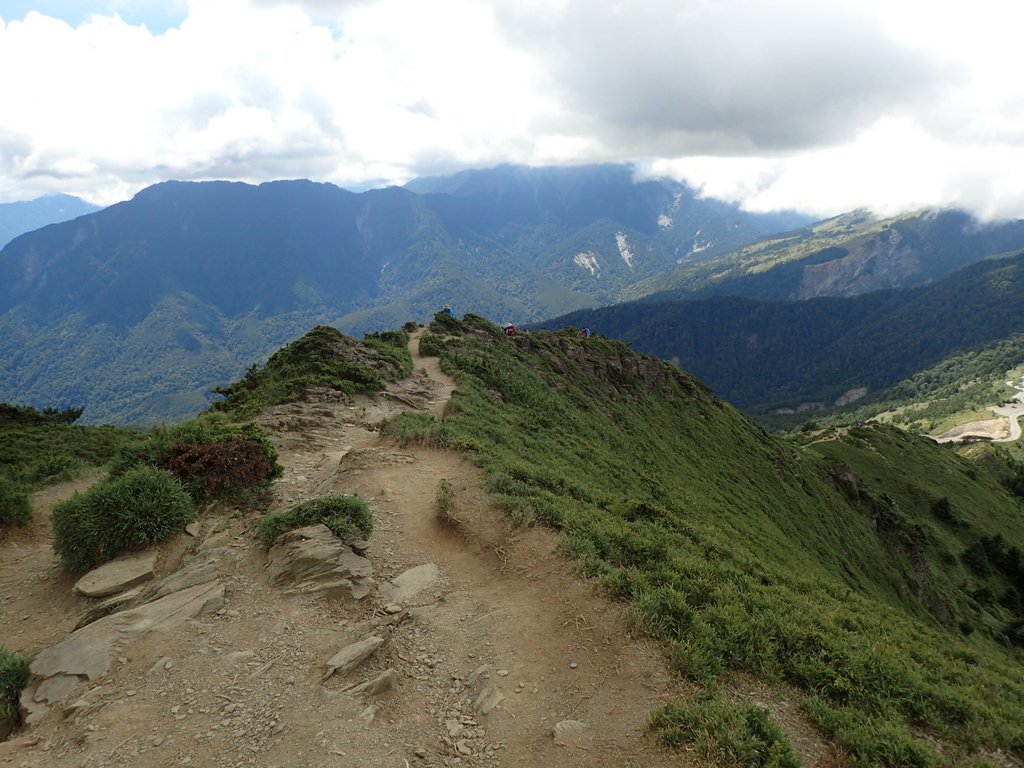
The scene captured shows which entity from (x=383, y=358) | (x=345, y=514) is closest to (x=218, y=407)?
(x=383, y=358)

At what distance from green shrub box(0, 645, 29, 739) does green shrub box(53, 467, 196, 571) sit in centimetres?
371

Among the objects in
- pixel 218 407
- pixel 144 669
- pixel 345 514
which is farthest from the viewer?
pixel 218 407

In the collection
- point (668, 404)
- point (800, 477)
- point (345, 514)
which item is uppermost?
point (345, 514)

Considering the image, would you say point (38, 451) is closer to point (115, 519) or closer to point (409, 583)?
point (115, 519)

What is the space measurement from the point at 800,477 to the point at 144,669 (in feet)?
242

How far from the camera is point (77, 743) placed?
8.98 metres

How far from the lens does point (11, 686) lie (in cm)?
1042

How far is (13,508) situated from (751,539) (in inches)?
1472

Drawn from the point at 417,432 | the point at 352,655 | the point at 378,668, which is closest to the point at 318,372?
the point at 417,432

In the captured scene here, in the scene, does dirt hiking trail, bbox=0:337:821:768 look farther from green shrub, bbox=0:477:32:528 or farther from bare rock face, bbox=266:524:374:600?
green shrub, bbox=0:477:32:528

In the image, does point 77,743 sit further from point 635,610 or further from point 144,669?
point 635,610

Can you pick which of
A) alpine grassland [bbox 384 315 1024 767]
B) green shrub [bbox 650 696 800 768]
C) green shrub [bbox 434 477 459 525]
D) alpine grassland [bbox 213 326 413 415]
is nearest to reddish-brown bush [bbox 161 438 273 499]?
green shrub [bbox 434 477 459 525]

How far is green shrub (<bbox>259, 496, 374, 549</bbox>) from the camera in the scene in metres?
15.0

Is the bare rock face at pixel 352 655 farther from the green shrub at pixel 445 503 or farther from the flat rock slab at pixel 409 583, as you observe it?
the green shrub at pixel 445 503
